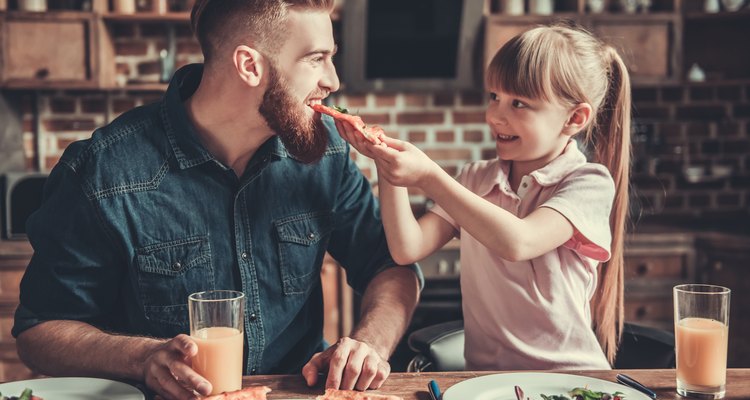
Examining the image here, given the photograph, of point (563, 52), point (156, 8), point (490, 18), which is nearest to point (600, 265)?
point (563, 52)

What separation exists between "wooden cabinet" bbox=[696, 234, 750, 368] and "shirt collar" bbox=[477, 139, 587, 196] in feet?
5.74

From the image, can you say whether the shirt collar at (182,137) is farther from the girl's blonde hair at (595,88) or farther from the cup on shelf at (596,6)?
the cup on shelf at (596,6)

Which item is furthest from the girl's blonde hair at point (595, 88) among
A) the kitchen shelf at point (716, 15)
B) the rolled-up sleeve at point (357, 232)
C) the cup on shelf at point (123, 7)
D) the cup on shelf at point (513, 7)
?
the cup on shelf at point (123, 7)

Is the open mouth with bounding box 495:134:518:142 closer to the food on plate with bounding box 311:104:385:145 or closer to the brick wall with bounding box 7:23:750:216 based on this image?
the food on plate with bounding box 311:104:385:145

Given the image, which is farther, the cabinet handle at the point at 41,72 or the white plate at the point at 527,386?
the cabinet handle at the point at 41,72

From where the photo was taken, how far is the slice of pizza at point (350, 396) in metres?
1.16

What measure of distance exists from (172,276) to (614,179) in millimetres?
971

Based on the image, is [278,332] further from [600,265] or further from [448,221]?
[600,265]

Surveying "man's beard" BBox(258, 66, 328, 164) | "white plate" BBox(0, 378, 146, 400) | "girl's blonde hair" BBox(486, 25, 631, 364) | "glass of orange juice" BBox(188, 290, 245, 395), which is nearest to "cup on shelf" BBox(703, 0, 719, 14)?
"girl's blonde hair" BBox(486, 25, 631, 364)

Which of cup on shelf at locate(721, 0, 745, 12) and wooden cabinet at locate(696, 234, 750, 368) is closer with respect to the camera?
wooden cabinet at locate(696, 234, 750, 368)

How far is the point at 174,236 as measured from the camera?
154cm

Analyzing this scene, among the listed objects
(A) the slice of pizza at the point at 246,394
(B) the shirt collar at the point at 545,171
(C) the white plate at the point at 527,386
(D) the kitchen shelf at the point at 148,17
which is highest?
(D) the kitchen shelf at the point at 148,17

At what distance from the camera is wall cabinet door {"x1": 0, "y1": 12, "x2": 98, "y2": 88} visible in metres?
3.27

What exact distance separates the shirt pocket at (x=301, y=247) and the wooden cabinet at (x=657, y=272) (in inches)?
72.7
